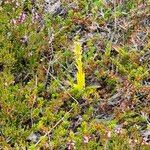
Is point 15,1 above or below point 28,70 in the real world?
above

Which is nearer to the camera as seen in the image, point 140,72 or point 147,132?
point 147,132

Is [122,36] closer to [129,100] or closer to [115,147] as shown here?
[129,100]

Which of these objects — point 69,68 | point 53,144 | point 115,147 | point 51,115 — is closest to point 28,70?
point 69,68

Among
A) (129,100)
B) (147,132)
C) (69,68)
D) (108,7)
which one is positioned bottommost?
(147,132)

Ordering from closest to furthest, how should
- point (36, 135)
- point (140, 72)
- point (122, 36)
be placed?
point (36, 135) < point (140, 72) < point (122, 36)

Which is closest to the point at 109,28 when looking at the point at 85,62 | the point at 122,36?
the point at 122,36

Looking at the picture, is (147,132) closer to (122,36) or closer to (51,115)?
(51,115)

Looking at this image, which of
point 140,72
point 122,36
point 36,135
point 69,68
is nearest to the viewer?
point 36,135
